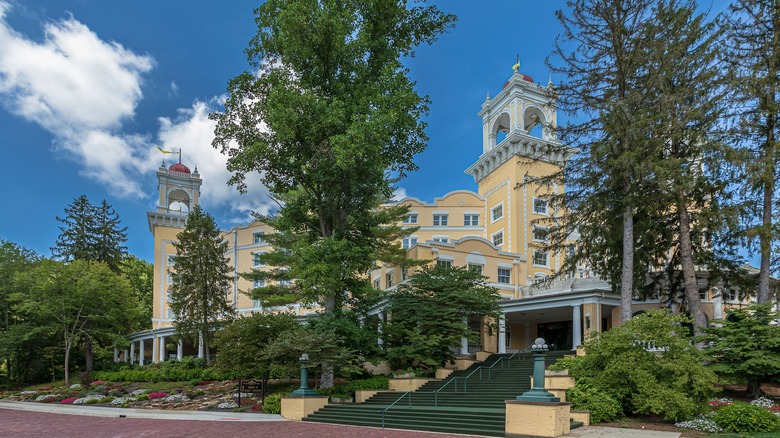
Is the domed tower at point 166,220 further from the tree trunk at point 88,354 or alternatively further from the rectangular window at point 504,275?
the rectangular window at point 504,275

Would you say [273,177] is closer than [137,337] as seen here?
Yes

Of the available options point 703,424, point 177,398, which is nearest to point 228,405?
point 177,398

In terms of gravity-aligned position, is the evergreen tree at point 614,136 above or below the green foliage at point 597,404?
above

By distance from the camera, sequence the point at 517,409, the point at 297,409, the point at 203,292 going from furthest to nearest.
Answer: the point at 203,292 → the point at 297,409 → the point at 517,409

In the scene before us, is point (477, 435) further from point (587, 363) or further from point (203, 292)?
point (203, 292)

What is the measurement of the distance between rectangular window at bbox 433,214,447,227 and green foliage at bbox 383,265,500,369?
22.2 metres

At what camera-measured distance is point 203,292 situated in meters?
37.5

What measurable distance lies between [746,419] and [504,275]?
75.6 ft

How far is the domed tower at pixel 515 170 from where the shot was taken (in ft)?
133

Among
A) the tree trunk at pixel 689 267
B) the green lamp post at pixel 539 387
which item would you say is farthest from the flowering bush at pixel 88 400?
the tree trunk at pixel 689 267

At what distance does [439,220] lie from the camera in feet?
155

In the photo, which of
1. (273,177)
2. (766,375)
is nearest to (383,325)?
(273,177)

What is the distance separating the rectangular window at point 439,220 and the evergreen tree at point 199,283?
18.2 m

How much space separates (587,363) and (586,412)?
2.11 metres
